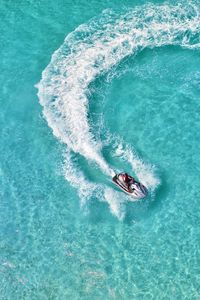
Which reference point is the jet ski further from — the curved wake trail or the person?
the curved wake trail

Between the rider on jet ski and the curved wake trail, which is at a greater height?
the curved wake trail

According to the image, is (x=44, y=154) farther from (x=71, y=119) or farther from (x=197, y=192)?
(x=197, y=192)

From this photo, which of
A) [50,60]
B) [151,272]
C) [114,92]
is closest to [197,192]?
[151,272]

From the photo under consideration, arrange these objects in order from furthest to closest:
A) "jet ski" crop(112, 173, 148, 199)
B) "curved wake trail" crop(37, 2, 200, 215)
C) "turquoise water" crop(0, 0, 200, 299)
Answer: "curved wake trail" crop(37, 2, 200, 215) < "jet ski" crop(112, 173, 148, 199) < "turquoise water" crop(0, 0, 200, 299)

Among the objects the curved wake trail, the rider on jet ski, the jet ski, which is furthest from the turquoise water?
the rider on jet ski

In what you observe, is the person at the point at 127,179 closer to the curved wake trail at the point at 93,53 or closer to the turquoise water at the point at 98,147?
the turquoise water at the point at 98,147

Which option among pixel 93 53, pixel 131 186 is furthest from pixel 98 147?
pixel 93 53

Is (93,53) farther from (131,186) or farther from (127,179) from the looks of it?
(131,186)
